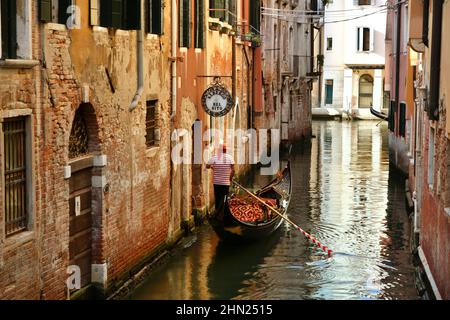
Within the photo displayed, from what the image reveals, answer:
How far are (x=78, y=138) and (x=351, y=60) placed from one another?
44083 millimetres

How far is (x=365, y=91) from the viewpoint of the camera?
5516cm

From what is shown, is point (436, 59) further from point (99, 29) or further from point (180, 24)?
point (180, 24)

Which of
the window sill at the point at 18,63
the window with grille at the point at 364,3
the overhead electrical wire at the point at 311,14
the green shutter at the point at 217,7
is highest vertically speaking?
the window with grille at the point at 364,3

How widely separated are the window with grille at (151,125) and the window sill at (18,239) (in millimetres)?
4810

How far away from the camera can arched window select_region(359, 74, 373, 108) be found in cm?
5494

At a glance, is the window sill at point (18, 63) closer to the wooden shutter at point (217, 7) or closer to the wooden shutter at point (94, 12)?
the wooden shutter at point (94, 12)

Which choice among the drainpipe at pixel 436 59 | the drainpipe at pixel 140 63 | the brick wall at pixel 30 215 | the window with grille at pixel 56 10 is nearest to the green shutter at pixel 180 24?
the drainpipe at pixel 140 63

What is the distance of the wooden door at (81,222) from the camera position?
1091 cm

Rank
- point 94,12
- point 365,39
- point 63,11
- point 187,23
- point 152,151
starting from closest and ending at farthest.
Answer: point 63,11 → point 94,12 → point 152,151 → point 187,23 → point 365,39

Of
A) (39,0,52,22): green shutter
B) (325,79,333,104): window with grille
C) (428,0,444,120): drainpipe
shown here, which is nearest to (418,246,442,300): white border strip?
(428,0,444,120): drainpipe

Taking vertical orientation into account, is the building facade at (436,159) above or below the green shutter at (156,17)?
below

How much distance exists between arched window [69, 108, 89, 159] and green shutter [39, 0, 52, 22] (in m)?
1.84

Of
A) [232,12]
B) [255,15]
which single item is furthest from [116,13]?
[255,15]

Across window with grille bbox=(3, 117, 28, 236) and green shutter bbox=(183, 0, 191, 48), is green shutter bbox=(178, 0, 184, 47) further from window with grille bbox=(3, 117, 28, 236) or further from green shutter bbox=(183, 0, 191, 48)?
window with grille bbox=(3, 117, 28, 236)
